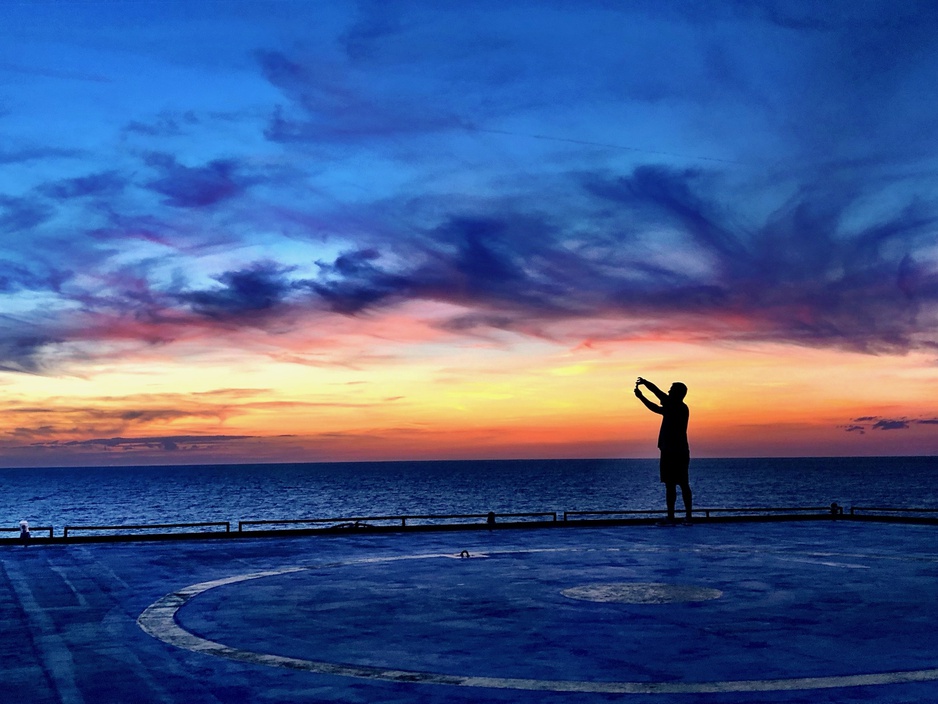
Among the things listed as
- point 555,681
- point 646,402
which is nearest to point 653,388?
point 646,402

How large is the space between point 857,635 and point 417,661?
6.08 m

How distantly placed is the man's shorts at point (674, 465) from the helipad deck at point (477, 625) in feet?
20.5

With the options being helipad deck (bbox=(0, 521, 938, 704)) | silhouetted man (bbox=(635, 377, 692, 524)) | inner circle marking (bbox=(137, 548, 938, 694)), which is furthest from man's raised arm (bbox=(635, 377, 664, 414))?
inner circle marking (bbox=(137, 548, 938, 694))

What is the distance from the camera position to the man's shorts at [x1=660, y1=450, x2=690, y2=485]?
31.5 m

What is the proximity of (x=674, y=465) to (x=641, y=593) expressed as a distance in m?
14.9

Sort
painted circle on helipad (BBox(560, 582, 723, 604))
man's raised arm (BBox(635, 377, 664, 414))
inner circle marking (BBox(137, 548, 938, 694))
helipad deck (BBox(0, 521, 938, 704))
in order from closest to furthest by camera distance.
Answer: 1. inner circle marking (BBox(137, 548, 938, 694))
2. helipad deck (BBox(0, 521, 938, 704))
3. painted circle on helipad (BBox(560, 582, 723, 604))
4. man's raised arm (BBox(635, 377, 664, 414))

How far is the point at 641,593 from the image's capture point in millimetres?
17188

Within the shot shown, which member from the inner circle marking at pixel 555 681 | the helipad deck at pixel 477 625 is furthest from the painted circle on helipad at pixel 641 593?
the inner circle marking at pixel 555 681

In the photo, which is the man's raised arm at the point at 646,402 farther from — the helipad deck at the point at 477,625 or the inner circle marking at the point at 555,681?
the inner circle marking at the point at 555,681

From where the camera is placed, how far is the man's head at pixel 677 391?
31.5 meters

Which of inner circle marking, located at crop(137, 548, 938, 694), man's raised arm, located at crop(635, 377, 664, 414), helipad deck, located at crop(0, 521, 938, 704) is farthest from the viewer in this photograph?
man's raised arm, located at crop(635, 377, 664, 414)

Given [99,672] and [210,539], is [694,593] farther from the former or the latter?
[210,539]

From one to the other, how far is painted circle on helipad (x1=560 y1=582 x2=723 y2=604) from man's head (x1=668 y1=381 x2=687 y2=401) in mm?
13739

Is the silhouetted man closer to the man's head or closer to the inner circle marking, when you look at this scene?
the man's head
